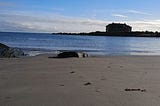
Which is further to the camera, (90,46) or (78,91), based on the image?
(90,46)

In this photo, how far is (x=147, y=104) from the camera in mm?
6156

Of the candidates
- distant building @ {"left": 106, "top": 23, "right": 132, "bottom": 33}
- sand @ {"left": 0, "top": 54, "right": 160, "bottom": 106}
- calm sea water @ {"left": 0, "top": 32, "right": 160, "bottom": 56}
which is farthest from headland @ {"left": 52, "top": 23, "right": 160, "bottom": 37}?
sand @ {"left": 0, "top": 54, "right": 160, "bottom": 106}

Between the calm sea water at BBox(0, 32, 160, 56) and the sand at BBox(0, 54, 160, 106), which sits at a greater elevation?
the sand at BBox(0, 54, 160, 106)

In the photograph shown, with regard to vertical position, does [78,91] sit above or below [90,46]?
above

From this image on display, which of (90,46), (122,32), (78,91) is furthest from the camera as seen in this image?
(122,32)

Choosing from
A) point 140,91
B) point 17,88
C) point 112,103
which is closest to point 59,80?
point 17,88

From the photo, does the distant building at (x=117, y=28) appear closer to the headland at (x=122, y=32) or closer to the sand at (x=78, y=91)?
the headland at (x=122, y=32)

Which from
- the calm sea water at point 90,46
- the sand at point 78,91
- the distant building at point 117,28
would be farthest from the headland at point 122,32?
the sand at point 78,91

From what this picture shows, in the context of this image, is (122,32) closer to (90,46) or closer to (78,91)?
(90,46)

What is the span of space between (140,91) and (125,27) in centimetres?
16660

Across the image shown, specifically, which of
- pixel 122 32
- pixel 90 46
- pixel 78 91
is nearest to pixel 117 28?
pixel 122 32

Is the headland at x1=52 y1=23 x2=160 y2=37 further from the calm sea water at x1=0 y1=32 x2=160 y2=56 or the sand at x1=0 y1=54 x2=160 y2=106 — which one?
the sand at x1=0 y1=54 x2=160 y2=106

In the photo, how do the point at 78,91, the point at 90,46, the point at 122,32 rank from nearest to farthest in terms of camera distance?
the point at 78,91
the point at 90,46
the point at 122,32

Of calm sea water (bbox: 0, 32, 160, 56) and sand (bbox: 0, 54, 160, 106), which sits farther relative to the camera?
calm sea water (bbox: 0, 32, 160, 56)
